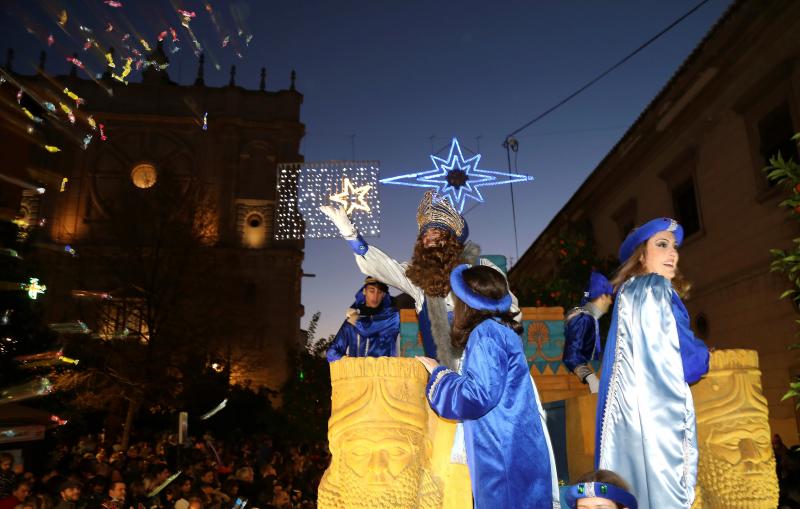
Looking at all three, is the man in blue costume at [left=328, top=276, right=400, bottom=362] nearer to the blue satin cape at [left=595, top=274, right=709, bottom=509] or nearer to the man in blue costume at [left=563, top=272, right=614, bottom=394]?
the man in blue costume at [left=563, top=272, right=614, bottom=394]

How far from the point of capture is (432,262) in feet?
13.6

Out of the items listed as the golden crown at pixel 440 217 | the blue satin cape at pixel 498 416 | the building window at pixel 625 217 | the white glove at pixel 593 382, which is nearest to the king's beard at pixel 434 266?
the golden crown at pixel 440 217

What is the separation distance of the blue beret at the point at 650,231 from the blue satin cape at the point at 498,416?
1.05 metres

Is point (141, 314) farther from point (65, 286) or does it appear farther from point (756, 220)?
point (756, 220)

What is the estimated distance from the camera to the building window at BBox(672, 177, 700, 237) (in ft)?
51.1

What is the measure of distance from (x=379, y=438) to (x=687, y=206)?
1498cm

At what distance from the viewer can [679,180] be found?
1612cm

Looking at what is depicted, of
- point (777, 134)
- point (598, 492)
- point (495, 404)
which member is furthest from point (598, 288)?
point (777, 134)

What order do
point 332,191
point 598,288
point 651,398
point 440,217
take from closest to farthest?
point 651,398
point 440,217
point 598,288
point 332,191

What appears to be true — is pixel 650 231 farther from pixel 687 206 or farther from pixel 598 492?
pixel 687 206

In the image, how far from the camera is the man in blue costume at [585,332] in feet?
16.1

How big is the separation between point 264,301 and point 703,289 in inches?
916

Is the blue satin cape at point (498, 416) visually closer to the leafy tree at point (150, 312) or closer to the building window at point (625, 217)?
the building window at point (625, 217)

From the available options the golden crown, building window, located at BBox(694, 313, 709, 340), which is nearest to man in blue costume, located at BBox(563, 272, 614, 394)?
the golden crown
